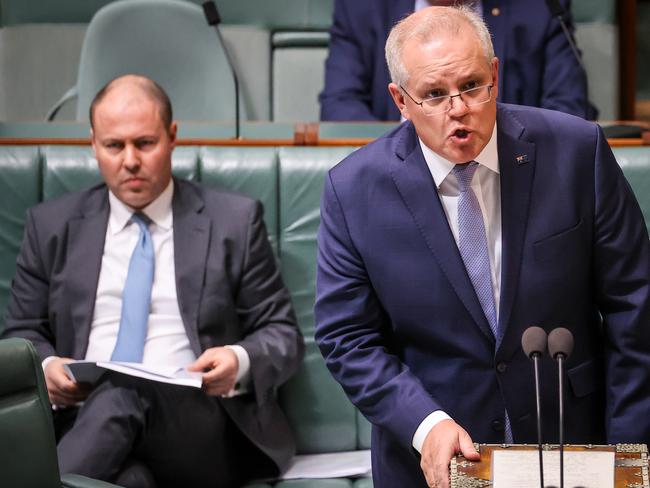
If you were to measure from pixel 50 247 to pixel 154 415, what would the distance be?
1.52ft

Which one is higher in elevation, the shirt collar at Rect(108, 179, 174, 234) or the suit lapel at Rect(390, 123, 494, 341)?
the suit lapel at Rect(390, 123, 494, 341)

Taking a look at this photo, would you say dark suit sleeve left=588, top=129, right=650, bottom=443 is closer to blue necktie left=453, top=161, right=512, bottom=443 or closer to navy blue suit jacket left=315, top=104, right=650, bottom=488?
navy blue suit jacket left=315, top=104, right=650, bottom=488

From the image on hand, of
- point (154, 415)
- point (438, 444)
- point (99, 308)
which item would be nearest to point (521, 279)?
point (438, 444)

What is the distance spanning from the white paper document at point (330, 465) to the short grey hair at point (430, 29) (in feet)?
3.33

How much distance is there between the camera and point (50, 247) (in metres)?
2.41

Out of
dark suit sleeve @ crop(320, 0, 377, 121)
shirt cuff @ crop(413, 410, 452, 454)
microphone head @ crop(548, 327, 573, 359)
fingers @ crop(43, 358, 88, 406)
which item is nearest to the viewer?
microphone head @ crop(548, 327, 573, 359)

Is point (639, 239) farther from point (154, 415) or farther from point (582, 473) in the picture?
point (154, 415)

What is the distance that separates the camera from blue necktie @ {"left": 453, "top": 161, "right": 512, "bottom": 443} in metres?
1.62

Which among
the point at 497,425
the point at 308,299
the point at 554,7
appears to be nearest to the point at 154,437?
the point at 308,299

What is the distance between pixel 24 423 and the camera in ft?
4.59

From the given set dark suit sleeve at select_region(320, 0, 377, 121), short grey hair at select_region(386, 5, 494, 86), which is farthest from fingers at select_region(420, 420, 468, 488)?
dark suit sleeve at select_region(320, 0, 377, 121)

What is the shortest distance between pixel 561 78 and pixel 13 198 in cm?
153

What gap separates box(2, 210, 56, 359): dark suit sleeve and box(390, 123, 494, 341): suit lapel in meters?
1.06

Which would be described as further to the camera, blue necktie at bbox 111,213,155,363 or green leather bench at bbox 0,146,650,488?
green leather bench at bbox 0,146,650,488
